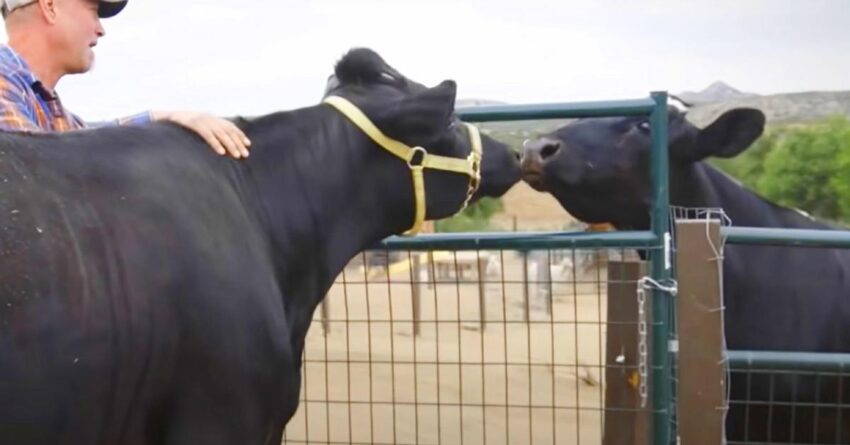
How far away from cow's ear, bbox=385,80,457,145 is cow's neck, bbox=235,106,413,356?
98mm

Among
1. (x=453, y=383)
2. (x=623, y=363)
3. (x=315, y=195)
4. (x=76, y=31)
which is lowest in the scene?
(x=453, y=383)

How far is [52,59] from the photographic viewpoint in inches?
130

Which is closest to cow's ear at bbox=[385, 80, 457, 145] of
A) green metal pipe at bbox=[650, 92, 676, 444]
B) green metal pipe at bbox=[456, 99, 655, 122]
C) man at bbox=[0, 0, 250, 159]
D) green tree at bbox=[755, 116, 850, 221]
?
green metal pipe at bbox=[456, 99, 655, 122]

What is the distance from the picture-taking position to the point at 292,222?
3377 mm

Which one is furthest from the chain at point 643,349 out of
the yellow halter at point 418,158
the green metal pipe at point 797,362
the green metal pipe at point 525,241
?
the yellow halter at point 418,158

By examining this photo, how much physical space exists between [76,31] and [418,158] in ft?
3.88

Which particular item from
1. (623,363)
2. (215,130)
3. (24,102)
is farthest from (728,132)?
(24,102)

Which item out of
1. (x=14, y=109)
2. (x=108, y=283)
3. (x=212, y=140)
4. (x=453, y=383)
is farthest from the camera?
(x=453, y=383)

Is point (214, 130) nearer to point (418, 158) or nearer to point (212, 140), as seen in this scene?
point (212, 140)

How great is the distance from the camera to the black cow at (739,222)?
440 cm

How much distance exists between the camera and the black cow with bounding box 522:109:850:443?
4.40 meters

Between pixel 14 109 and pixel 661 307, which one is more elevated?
pixel 14 109

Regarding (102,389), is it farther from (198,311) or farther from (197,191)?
(197,191)

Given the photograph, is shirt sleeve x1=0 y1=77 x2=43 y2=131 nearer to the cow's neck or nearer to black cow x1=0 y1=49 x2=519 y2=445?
black cow x1=0 y1=49 x2=519 y2=445
